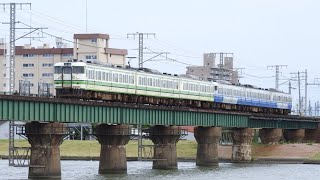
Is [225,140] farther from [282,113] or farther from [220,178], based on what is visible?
[220,178]

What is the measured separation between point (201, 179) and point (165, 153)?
17364 millimetres

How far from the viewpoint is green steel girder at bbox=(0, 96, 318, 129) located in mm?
74750

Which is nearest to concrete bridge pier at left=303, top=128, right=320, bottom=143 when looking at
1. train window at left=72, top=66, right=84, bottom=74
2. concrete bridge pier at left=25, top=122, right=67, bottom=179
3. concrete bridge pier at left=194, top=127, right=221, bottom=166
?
concrete bridge pier at left=194, top=127, right=221, bottom=166

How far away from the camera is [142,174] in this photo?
94062mm

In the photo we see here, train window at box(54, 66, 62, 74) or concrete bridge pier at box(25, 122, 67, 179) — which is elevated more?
train window at box(54, 66, 62, 74)

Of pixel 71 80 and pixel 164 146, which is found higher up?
pixel 71 80

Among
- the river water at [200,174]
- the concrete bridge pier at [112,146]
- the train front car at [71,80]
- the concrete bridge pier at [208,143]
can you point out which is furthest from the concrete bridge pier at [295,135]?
the train front car at [71,80]

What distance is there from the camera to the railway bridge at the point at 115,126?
257 feet

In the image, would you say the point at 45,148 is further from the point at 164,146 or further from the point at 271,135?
the point at 271,135

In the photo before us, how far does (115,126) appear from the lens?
306 feet

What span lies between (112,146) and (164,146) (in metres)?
13.8

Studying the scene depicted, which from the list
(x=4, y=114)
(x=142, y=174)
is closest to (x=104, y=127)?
(x=142, y=174)

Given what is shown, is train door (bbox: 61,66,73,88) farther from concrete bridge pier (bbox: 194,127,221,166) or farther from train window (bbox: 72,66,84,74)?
concrete bridge pier (bbox: 194,127,221,166)

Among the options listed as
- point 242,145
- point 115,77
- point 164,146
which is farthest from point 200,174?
point 242,145
